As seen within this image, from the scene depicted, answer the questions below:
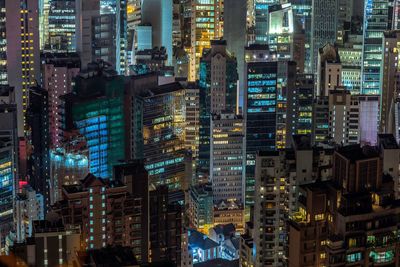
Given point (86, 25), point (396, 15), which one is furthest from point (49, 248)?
point (396, 15)

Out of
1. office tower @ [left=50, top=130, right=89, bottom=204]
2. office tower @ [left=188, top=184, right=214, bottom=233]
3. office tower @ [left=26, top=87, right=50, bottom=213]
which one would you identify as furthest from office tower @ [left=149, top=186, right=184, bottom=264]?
office tower @ [left=188, top=184, right=214, bottom=233]

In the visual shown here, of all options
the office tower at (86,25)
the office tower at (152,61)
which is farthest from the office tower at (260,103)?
the office tower at (86,25)

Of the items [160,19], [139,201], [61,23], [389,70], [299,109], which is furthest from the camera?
[61,23]

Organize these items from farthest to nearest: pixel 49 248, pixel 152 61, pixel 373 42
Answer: pixel 373 42 → pixel 152 61 → pixel 49 248

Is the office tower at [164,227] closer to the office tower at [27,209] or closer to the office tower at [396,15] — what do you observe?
the office tower at [27,209]

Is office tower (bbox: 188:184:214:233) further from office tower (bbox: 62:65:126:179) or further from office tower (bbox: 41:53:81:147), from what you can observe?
office tower (bbox: 41:53:81:147)

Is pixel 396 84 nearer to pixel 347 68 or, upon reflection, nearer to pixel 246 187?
pixel 347 68

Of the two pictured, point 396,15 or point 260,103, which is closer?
point 260,103

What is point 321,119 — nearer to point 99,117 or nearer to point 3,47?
point 99,117
